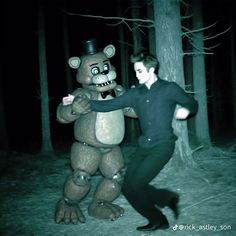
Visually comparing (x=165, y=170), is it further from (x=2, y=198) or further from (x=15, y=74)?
(x=15, y=74)

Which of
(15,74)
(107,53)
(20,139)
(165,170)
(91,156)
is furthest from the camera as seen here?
(15,74)

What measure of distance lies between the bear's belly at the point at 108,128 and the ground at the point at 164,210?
105 centimetres

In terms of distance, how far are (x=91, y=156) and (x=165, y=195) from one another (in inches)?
45.1

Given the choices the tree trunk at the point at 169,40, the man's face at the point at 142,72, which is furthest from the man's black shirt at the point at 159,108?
the tree trunk at the point at 169,40

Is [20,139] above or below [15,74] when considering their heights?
below

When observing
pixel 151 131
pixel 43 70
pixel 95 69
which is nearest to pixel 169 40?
pixel 95 69

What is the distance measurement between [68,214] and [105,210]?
50 cm

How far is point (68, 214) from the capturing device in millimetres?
4758

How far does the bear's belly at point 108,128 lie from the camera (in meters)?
4.84

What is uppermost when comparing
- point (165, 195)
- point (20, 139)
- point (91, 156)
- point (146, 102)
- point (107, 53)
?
point (107, 53)

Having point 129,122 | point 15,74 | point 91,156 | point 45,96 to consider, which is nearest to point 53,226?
point 91,156

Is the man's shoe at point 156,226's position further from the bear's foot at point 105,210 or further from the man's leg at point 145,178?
the bear's foot at point 105,210

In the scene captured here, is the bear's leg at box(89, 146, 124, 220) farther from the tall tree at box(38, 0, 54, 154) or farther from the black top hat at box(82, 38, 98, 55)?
the tall tree at box(38, 0, 54, 154)

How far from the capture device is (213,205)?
4.80 m
